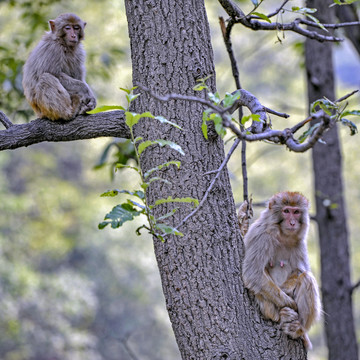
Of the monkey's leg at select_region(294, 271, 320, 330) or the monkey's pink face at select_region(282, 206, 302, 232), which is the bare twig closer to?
the monkey's pink face at select_region(282, 206, 302, 232)

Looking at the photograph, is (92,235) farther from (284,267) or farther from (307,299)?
(307,299)

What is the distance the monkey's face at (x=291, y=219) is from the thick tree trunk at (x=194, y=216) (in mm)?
771

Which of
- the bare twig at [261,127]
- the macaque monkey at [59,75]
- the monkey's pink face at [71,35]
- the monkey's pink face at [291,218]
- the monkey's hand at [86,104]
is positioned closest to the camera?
the bare twig at [261,127]

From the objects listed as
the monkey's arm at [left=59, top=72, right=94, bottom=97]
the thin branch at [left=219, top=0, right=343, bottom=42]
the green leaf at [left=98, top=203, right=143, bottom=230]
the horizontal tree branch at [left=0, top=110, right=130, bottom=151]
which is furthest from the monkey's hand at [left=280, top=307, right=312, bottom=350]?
the monkey's arm at [left=59, top=72, right=94, bottom=97]

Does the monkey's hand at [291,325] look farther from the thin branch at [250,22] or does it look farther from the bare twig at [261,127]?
the thin branch at [250,22]

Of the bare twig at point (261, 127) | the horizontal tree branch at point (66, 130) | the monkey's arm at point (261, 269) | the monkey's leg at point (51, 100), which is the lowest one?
the monkey's arm at point (261, 269)

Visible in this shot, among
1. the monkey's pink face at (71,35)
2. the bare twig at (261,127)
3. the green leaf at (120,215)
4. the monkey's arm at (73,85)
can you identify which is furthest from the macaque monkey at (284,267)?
the monkey's pink face at (71,35)

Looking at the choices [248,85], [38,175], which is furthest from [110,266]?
[248,85]

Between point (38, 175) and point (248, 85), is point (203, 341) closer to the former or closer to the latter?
point (38, 175)

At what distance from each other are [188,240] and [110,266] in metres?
14.3

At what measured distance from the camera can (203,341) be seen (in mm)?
3107

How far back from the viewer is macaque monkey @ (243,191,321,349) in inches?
131

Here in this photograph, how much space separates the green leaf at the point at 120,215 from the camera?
2.51 meters

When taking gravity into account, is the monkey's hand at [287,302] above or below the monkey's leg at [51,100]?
below
